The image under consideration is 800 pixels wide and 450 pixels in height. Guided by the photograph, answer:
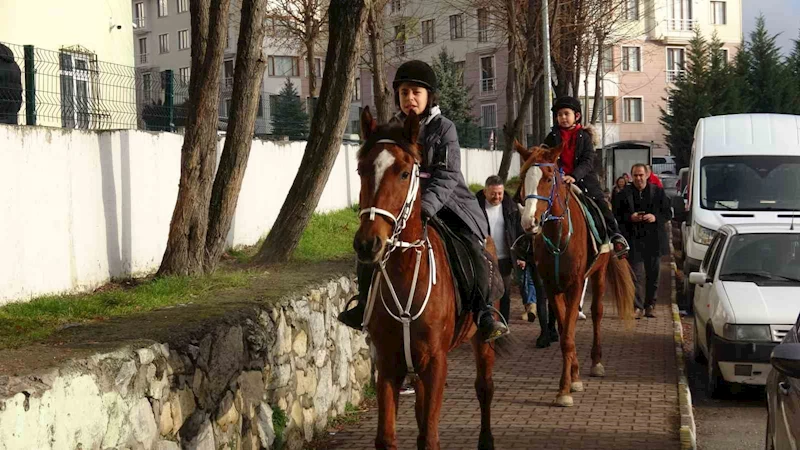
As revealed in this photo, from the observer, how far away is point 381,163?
6609 millimetres

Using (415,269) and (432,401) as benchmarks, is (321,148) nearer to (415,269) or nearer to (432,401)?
(415,269)

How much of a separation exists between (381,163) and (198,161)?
4.89 meters

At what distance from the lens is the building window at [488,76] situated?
78312 millimetres

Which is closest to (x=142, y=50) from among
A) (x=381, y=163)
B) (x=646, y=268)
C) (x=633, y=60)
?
(x=633, y=60)

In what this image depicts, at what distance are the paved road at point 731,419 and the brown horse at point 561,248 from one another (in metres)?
1.19

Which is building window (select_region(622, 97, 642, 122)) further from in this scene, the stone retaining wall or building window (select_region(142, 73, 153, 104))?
the stone retaining wall

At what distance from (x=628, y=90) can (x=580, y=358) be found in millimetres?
71891

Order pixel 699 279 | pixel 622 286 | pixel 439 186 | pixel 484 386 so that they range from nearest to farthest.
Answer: pixel 439 186 → pixel 484 386 → pixel 699 279 → pixel 622 286

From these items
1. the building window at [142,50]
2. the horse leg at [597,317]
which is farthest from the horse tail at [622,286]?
the building window at [142,50]

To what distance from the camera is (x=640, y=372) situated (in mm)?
12883

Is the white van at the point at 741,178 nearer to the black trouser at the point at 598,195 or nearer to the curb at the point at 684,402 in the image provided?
the curb at the point at 684,402

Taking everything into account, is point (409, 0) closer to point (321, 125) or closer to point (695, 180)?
point (695, 180)

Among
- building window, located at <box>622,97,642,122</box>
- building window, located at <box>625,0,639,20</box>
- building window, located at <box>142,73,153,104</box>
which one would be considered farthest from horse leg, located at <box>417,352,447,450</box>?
building window, located at <box>622,97,642,122</box>

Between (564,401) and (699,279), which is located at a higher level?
(699,279)
